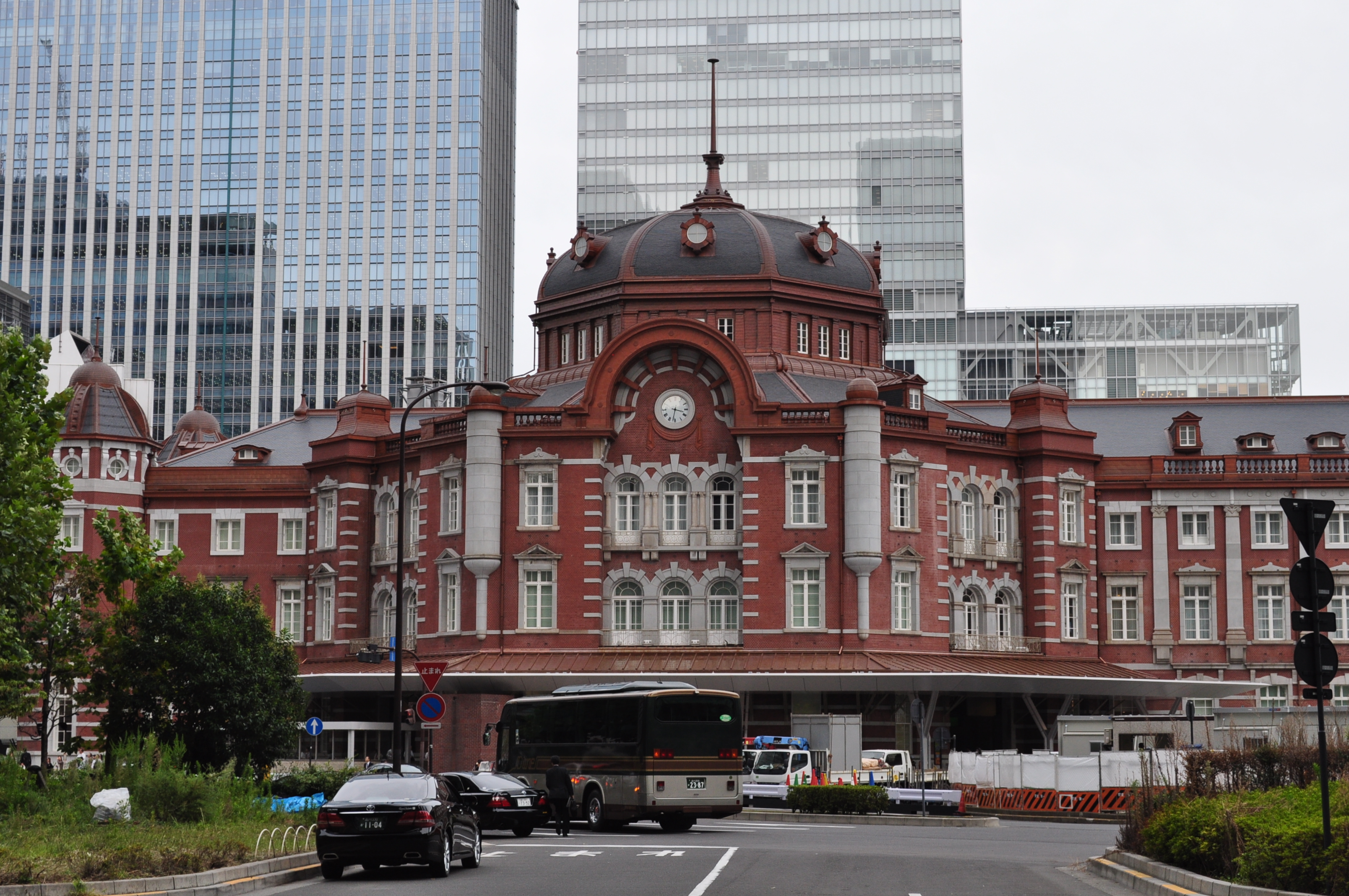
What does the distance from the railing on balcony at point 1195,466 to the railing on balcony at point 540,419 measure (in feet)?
86.5

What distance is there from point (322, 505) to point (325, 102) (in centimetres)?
8871

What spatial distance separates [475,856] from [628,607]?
37890mm

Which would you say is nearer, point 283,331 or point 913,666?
point 913,666

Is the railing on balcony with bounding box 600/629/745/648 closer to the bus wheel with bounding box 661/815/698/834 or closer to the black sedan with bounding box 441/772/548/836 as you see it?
the bus wheel with bounding box 661/815/698/834

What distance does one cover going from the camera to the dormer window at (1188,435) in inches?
3031

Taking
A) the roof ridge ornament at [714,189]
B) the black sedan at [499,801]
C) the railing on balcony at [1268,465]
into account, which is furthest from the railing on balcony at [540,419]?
the black sedan at [499,801]

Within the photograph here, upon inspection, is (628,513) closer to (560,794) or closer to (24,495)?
(560,794)

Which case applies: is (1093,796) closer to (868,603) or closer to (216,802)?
(868,603)

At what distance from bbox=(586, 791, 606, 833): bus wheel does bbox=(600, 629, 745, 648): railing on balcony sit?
80.3 ft

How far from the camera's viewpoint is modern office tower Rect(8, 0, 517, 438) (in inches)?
6078

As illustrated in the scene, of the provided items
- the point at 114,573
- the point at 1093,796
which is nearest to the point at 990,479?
the point at 1093,796

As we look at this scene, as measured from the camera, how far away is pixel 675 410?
6912 cm

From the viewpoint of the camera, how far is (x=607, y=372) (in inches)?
2714

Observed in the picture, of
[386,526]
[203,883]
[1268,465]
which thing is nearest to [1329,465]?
[1268,465]
